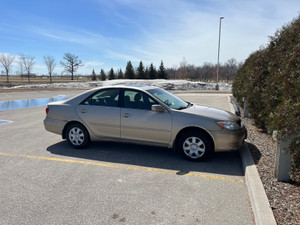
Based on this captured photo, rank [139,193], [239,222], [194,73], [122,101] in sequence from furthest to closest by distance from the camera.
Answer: [194,73]
[122,101]
[139,193]
[239,222]

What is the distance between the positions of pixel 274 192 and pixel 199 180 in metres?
1.13

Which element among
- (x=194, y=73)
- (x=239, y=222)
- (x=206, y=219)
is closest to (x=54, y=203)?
(x=206, y=219)

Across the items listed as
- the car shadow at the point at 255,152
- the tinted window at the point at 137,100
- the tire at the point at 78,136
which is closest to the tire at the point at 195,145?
the car shadow at the point at 255,152

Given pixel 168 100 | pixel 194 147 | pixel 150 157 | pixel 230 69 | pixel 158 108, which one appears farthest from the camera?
pixel 230 69

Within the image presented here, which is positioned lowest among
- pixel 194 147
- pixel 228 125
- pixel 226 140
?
pixel 194 147

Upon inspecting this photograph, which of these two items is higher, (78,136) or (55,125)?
(55,125)

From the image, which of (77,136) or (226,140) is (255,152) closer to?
(226,140)

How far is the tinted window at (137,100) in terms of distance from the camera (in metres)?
5.11

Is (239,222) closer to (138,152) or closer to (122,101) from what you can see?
(138,152)

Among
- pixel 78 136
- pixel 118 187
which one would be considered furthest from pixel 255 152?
pixel 78 136

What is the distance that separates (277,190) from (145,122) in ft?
8.75

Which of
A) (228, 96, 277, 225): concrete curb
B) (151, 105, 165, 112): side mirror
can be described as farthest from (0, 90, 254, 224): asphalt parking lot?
(151, 105, 165, 112): side mirror

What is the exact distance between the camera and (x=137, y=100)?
5199 mm

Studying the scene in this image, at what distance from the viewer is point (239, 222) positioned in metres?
2.85
